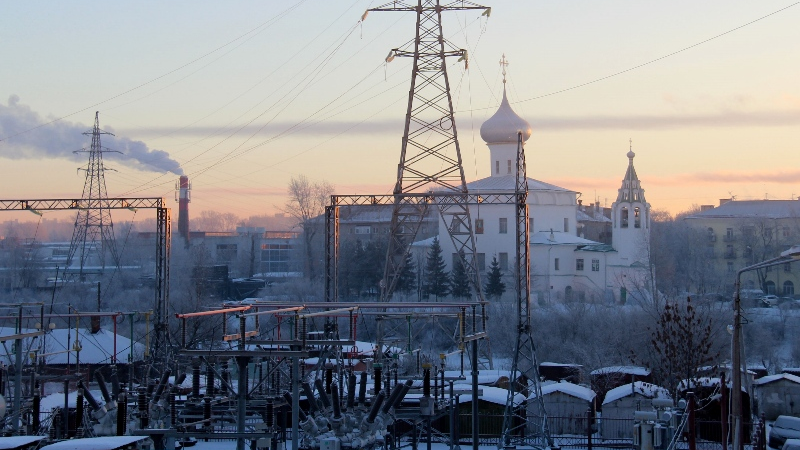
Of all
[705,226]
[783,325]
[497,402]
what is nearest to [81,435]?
[497,402]

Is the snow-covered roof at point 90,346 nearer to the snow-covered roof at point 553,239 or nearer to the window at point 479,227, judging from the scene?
the window at point 479,227

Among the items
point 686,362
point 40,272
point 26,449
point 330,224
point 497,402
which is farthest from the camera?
point 40,272

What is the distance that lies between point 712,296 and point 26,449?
39040 mm

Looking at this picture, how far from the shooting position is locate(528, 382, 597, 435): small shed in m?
24.2

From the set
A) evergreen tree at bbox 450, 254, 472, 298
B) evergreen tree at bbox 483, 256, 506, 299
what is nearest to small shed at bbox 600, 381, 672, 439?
evergreen tree at bbox 483, 256, 506, 299

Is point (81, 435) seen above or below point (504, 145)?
below

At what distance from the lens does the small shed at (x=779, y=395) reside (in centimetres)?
2577

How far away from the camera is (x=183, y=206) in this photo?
63406 mm

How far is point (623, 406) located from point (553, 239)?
99.3ft

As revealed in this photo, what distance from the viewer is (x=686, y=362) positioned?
2716cm

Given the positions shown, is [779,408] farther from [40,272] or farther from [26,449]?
[40,272]

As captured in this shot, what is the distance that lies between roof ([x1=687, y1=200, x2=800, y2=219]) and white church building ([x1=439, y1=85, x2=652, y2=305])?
16789 mm

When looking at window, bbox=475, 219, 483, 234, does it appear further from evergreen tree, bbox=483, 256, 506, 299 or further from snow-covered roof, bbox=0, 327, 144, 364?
snow-covered roof, bbox=0, 327, 144, 364

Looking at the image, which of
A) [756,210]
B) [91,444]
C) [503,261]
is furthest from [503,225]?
[91,444]
